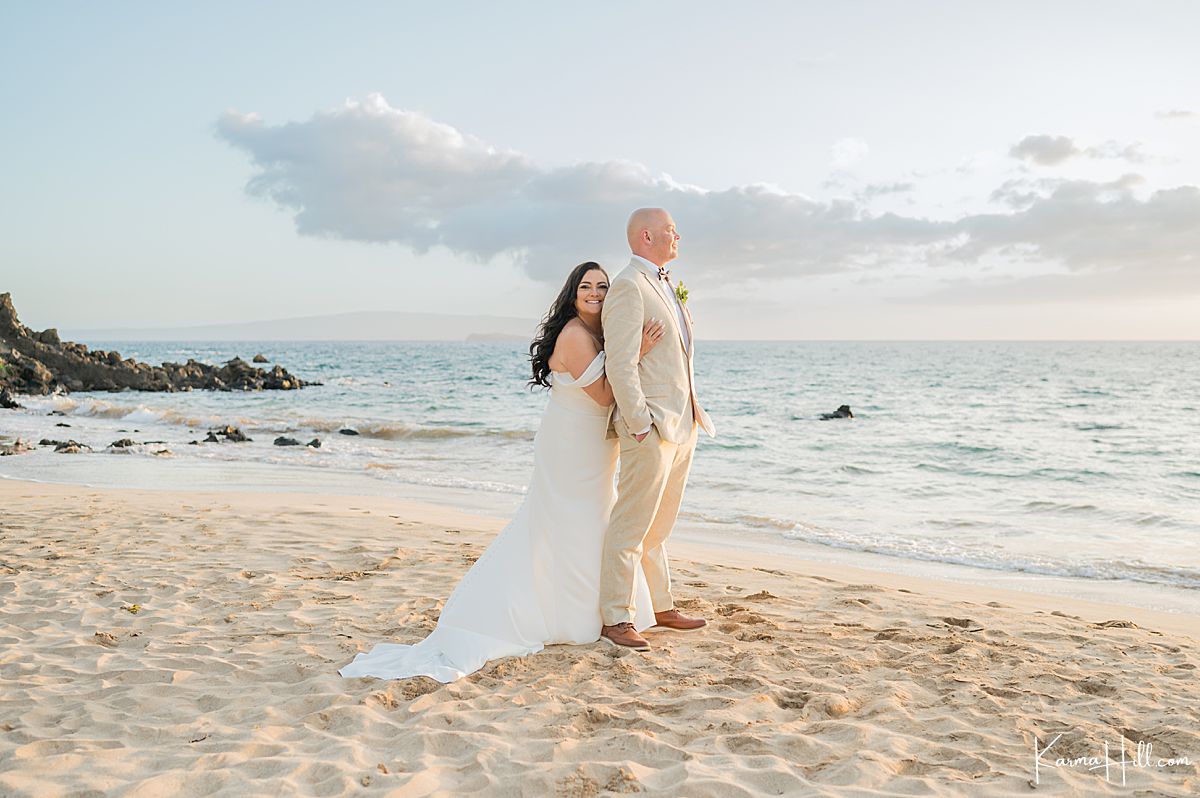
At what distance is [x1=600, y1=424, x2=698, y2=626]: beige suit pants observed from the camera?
16.4 feet

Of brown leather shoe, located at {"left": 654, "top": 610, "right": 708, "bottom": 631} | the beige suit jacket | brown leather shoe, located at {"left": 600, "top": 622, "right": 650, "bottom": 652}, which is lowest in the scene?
brown leather shoe, located at {"left": 654, "top": 610, "right": 708, "bottom": 631}

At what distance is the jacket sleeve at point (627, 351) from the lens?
4.82m

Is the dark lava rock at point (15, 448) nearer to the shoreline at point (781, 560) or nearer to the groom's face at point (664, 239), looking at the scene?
the shoreline at point (781, 560)

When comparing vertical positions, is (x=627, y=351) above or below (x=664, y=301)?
below

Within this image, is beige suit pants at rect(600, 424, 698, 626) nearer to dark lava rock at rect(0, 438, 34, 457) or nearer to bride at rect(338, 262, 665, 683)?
bride at rect(338, 262, 665, 683)

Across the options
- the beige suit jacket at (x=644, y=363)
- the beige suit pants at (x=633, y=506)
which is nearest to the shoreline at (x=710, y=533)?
the beige suit pants at (x=633, y=506)

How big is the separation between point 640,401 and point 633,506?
0.67 metres

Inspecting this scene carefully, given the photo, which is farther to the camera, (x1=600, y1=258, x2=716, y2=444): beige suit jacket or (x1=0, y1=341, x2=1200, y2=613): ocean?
(x1=0, y1=341, x2=1200, y2=613): ocean

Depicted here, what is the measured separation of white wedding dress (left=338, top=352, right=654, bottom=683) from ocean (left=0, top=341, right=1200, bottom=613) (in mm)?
5087

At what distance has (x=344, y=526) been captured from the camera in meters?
9.42

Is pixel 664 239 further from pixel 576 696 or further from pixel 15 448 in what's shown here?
pixel 15 448

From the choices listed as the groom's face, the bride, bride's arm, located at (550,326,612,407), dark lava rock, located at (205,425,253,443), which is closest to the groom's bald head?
the groom's face

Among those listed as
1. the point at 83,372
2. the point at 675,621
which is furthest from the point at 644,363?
the point at 83,372

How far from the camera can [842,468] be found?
57.1 ft
